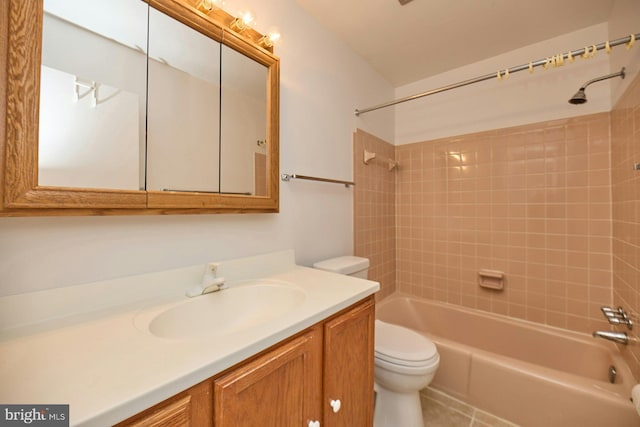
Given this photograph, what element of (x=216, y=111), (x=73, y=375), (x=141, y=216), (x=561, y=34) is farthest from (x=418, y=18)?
(x=73, y=375)

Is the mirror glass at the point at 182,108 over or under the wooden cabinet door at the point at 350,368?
over

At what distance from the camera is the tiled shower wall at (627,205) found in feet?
3.96

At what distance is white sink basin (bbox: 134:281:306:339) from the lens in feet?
2.56

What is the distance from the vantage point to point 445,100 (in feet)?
7.16

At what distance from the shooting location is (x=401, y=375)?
47.8 inches

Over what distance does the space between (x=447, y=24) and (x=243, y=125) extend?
59.1 inches

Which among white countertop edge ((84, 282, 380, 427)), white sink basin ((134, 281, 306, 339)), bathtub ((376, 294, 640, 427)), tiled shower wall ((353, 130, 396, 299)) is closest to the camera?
white countertop edge ((84, 282, 380, 427))

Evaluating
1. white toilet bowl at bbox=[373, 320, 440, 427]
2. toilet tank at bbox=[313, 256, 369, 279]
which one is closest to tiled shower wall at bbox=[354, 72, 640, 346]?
toilet tank at bbox=[313, 256, 369, 279]

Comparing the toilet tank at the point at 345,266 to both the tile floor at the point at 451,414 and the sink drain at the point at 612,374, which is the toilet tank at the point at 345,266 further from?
the sink drain at the point at 612,374

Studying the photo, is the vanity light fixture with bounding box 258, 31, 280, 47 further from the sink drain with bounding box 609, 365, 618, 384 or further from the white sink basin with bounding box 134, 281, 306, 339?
the sink drain with bounding box 609, 365, 618, 384

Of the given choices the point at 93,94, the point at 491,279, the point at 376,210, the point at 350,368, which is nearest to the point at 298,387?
the point at 350,368

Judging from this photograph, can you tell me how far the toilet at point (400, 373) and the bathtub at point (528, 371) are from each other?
436mm

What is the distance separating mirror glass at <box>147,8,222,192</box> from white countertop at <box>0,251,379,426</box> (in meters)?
0.38

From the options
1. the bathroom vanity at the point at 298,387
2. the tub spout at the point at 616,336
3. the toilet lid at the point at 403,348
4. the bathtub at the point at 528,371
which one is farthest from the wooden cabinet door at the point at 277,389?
the tub spout at the point at 616,336
